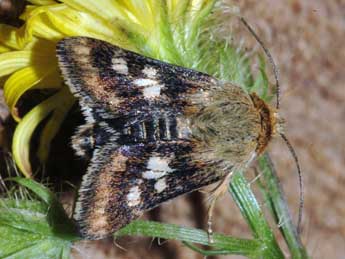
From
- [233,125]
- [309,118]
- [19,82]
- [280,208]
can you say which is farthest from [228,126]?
[309,118]

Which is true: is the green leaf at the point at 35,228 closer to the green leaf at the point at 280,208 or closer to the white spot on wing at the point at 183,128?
the white spot on wing at the point at 183,128

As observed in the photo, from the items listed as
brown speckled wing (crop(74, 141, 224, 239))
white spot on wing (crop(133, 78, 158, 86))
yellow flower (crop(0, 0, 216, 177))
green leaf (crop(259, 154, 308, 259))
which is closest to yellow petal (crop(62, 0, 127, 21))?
yellow flower (crop(0, 0, 216, 177))

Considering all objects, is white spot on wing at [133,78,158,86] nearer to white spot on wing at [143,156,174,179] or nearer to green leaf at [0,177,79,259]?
white spot on wing at [143,156,174,179]

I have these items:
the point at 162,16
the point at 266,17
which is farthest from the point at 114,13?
the point at 266,17

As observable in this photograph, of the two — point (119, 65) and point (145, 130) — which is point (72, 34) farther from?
point (145, 130)

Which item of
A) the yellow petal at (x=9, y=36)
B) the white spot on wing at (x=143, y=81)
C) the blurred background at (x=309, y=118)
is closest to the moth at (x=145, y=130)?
the white spot on wing at (x=143, y=81)
